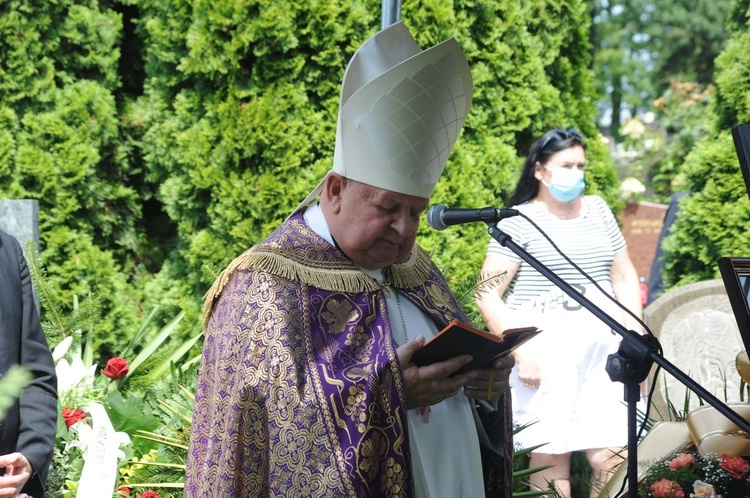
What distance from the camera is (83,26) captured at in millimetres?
6496

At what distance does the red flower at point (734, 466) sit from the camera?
2.50 m

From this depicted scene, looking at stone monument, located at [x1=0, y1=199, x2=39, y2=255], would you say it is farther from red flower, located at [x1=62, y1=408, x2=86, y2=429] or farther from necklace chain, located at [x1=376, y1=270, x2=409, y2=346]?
necklace chain, located at [x1=376, y1=270, x2=409, y2=346]

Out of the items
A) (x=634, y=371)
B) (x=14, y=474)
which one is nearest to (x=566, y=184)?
(x=634, y=371)

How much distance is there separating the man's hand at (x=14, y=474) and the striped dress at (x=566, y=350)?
2722mm

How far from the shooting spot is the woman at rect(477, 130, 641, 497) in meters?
Answer: 4.95

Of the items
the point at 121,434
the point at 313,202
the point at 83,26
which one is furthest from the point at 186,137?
the point at 313,202

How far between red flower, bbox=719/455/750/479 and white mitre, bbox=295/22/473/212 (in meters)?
1.15

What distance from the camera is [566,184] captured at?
5117 mm

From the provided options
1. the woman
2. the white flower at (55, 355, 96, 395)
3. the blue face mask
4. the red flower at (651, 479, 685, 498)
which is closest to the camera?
the red flower at (651, 479, 685, 498)

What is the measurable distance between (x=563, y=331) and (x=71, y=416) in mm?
2622

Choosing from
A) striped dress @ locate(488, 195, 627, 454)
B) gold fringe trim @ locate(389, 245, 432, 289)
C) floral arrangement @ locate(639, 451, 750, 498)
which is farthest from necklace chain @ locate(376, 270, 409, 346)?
striped dress @ locate(488, 195, 627, 454)

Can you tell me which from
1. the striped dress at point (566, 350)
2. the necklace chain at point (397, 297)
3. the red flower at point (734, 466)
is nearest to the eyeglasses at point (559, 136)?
the striped dress at point (566, 350)

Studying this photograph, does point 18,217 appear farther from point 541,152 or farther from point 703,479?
point 703,479

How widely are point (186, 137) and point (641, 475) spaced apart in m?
4.30
